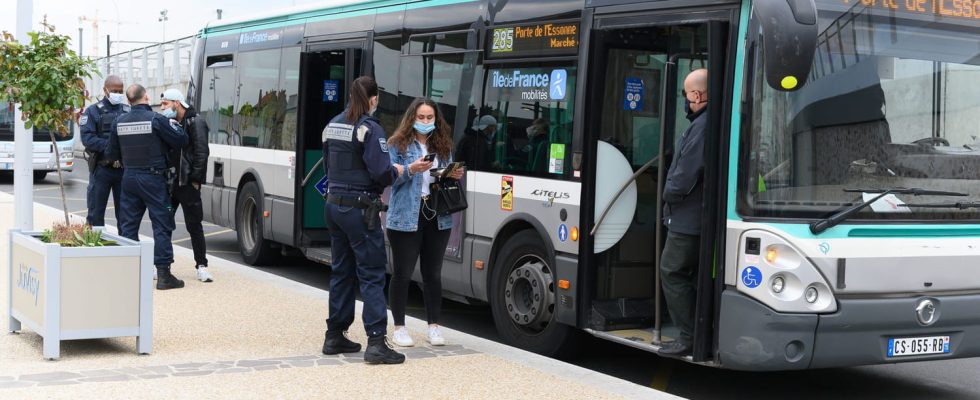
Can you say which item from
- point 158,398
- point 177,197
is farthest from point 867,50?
point 177,197

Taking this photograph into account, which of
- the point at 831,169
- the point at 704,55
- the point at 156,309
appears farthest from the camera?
the point at 156,309

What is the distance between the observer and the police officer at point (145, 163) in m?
10.3

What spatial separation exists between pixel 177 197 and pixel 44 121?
2.74m

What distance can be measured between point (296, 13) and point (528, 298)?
546 centimetres

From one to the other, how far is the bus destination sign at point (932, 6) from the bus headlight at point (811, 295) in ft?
5.17

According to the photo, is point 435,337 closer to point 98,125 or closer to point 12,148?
point 98,125

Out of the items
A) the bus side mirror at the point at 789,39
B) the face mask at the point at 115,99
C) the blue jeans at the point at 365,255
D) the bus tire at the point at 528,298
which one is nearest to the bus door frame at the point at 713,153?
the bus side mirror at the point at 789,39

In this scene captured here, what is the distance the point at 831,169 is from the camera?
6.73 meters

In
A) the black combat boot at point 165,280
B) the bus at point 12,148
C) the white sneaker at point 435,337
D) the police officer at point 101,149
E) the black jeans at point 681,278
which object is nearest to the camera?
the black jeans at point 681,278

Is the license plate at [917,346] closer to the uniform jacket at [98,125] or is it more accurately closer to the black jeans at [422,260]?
the black jeans at [422,260]

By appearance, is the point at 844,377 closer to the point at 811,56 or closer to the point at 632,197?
the point at 632,197

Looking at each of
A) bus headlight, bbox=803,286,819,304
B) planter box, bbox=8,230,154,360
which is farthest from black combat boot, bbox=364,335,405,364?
bus headlight, bbox=803,286,819,304

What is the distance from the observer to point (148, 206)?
1048cm

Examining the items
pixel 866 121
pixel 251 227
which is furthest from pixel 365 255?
pixel 251 227
